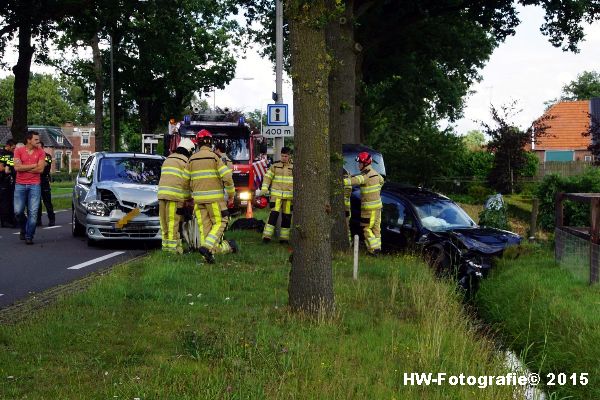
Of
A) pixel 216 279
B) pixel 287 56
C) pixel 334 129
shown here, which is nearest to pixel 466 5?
pixel 287 56

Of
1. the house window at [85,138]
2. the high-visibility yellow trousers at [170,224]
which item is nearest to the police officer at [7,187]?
the high-visibility yellow trousers at [170,224]

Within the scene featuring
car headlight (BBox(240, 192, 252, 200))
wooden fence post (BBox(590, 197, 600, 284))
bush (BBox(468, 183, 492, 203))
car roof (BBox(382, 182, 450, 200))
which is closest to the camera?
wooden fence post (BBox(590, 197, 600, 284))

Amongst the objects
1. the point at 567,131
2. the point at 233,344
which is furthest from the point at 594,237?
the point at 567,131

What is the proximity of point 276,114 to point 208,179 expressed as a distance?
23.2 ft

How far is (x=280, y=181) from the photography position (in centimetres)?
1432

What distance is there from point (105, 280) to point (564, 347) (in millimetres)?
5016

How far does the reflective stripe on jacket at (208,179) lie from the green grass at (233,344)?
1.93m

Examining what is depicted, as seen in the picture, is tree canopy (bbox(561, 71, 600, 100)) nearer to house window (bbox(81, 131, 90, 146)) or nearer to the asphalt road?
house window (bbox(81, 131, 90, 146))

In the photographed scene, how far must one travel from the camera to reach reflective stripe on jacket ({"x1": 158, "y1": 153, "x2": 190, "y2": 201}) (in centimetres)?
1152

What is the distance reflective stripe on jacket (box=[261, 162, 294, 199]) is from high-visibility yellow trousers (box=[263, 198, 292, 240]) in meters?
0.12

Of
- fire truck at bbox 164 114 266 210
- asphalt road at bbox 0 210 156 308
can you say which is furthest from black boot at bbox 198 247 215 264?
fire truck at bbox 164 114 266 210

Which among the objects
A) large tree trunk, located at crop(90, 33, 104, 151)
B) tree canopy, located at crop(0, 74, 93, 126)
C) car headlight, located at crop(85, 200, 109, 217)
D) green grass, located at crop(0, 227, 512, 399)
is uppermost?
tree canopy, located at crop(0, 74, 93, 126)

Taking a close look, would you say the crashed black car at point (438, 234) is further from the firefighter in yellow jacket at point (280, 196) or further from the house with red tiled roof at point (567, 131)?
the house with red tiled roof at point (567, 131)

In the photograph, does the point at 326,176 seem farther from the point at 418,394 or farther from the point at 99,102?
the point at 99,102
